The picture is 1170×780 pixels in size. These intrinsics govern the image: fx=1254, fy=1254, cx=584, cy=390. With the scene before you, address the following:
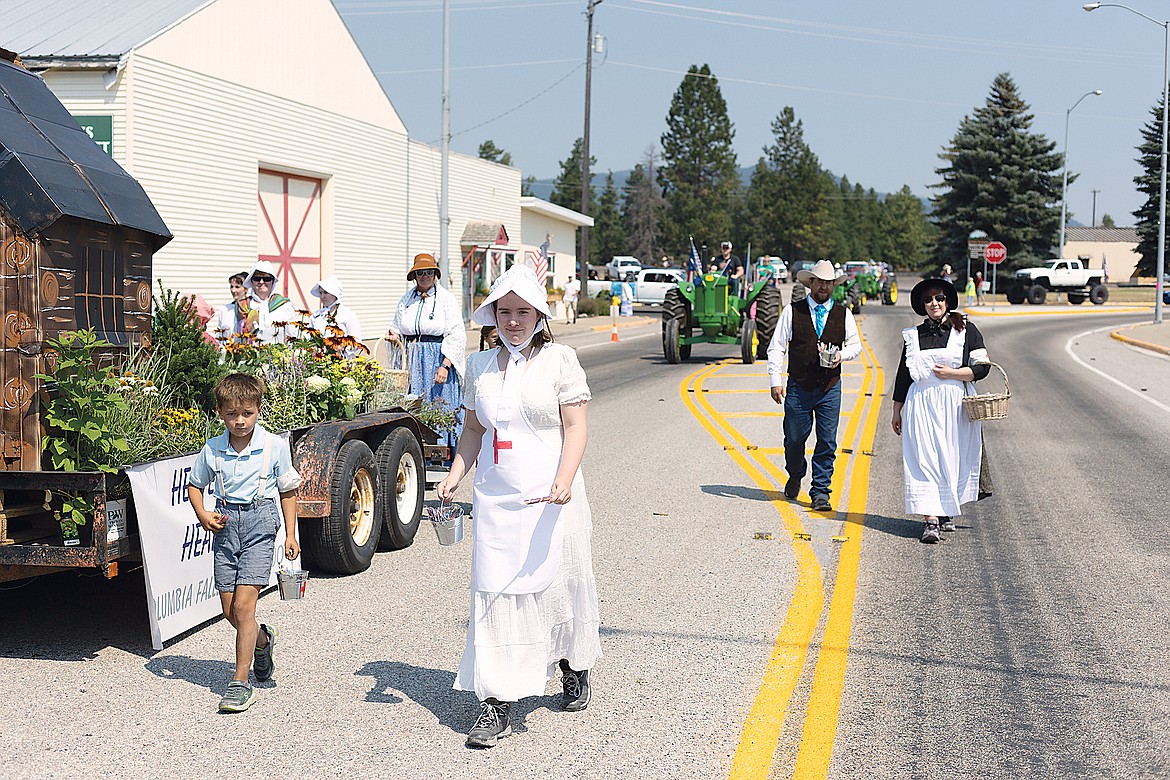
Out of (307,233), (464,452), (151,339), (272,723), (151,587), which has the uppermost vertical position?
(307,233)

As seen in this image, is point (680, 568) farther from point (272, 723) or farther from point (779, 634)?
point (272, 723)

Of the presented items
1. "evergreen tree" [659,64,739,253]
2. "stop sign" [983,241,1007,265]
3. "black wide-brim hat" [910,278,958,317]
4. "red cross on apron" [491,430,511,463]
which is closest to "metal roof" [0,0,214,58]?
"black wide-brim hat" [910,278,958,317]

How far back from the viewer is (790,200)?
116 m

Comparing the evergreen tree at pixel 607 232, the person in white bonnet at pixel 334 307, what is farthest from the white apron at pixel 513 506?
the evergreen tree at pixel 607 232

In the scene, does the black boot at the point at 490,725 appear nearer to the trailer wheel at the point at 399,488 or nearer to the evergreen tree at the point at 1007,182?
the trailer wheel at the point at 399,488

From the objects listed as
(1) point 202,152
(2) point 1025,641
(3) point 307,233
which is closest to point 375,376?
(2) point 1025,641

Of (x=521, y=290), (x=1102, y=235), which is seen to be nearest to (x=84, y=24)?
(x=521, y=290)

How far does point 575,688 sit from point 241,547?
5.12 ft

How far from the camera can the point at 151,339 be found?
6895mm

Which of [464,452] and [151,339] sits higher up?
[151,339]

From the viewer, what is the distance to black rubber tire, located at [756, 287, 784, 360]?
23.8 meters

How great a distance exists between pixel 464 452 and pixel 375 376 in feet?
11.5

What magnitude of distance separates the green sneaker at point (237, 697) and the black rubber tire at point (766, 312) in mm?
19081

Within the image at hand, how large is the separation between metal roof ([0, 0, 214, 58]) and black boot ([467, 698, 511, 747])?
1807 cm
